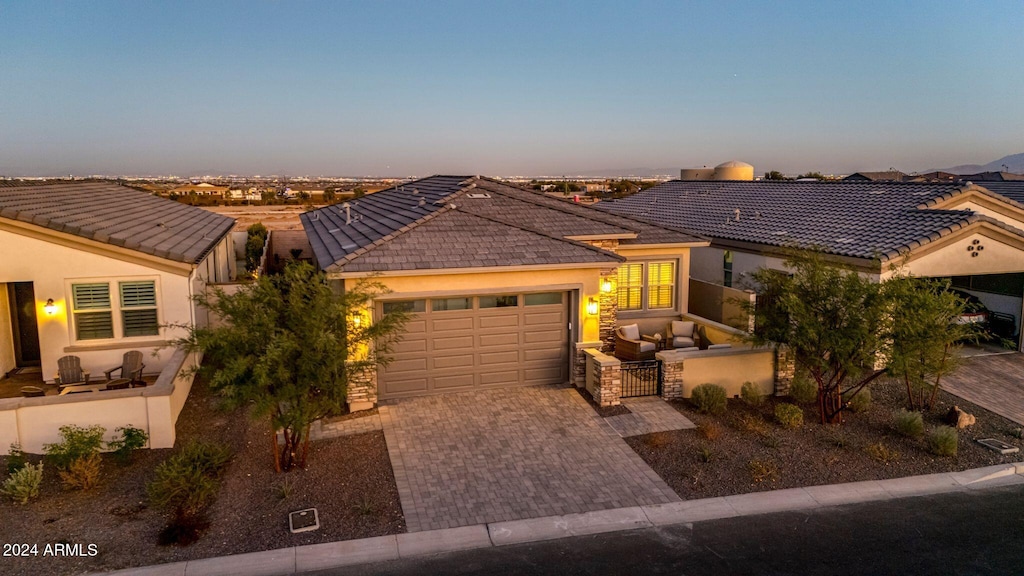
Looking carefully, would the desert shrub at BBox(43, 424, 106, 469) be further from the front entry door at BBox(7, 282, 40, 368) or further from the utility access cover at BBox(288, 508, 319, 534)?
the front entry door at BBox(7, 282, 40, 368)

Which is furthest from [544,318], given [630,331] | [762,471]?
[762,471]

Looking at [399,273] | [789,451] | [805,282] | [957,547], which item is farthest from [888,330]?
[399,273]

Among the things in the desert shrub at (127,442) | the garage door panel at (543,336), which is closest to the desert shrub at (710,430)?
→ the garage door panel at (543,336)

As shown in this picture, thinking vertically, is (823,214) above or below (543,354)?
above

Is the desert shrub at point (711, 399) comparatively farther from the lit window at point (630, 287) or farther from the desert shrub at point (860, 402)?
the lit window at point (630, 287)

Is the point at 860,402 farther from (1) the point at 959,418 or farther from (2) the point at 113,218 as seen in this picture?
(2) the point at 113,218

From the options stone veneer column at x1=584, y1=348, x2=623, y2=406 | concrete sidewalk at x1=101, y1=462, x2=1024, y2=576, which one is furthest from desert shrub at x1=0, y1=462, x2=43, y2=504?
stone veneer column at x1=584, y1=348, x2=623, y2=406
